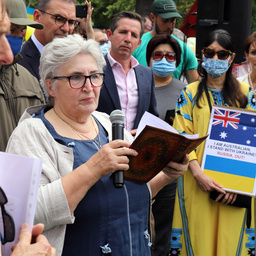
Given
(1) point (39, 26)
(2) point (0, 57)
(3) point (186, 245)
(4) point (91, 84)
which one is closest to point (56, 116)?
(4) point (91, 84)

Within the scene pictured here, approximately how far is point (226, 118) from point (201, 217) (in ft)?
2.99

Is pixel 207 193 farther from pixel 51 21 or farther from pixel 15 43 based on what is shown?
pixel 51 21

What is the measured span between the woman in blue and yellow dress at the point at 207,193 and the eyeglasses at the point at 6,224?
102 inches

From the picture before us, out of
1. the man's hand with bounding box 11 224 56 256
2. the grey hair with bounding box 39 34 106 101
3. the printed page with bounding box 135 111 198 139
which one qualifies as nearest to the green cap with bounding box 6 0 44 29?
the grey hair with bounding box 39 34 106 101

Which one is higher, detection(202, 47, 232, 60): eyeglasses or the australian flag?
detection(202, 47, 232, 60): eyeglasses

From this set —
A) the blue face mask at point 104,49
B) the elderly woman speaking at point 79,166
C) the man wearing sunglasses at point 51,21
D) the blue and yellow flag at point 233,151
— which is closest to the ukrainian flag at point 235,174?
the blue and yellow flag at point 233,151

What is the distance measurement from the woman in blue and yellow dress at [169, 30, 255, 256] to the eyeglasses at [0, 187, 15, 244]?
102 inches

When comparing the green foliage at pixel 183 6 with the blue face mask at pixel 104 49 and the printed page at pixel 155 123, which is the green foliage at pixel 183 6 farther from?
the printed page at pixel 155 123

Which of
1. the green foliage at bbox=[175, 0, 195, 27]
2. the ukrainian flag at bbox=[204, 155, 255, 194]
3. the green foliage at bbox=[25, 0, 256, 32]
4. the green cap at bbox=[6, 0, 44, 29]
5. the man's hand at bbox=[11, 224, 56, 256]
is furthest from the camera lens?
the green foliage at bbox=[25, 0, 256, 32]

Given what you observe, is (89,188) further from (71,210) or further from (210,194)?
(210,194)

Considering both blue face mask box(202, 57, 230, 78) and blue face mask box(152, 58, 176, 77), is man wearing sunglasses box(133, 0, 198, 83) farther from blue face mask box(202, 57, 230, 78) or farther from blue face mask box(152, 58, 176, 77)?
blue face mask box(202, 57, 230, 78)

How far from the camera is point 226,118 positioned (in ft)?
14.4

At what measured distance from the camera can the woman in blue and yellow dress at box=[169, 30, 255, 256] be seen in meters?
4.39

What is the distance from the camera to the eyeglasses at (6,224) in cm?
196
